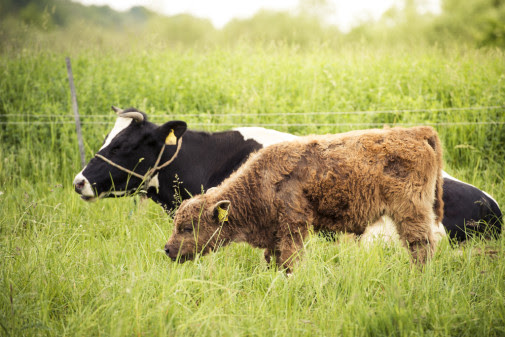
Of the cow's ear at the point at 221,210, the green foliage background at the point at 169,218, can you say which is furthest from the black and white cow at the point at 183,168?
the cow's ear at the point at 221,210

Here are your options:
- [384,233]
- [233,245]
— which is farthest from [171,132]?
[384,233]

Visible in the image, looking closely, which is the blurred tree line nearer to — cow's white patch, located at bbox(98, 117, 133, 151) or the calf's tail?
cow's white patch, located at bbox(98, 117, 133, 151)

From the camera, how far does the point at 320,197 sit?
136 inches

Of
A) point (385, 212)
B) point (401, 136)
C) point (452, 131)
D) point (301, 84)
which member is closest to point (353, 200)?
point (385, 212)

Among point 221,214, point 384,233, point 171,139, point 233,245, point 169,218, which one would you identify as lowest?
point 233,245

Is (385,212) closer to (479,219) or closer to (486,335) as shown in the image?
(486,335)

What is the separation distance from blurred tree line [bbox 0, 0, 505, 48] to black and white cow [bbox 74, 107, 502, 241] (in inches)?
201

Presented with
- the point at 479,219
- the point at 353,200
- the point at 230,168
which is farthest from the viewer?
the point at 230,168

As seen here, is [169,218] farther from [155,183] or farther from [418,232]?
[418,232]

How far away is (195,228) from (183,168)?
167 cm

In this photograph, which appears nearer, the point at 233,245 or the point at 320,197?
the point at 320,197

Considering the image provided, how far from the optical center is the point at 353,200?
3451 mm

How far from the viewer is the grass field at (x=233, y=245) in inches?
106

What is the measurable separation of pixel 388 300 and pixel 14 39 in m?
9.39
